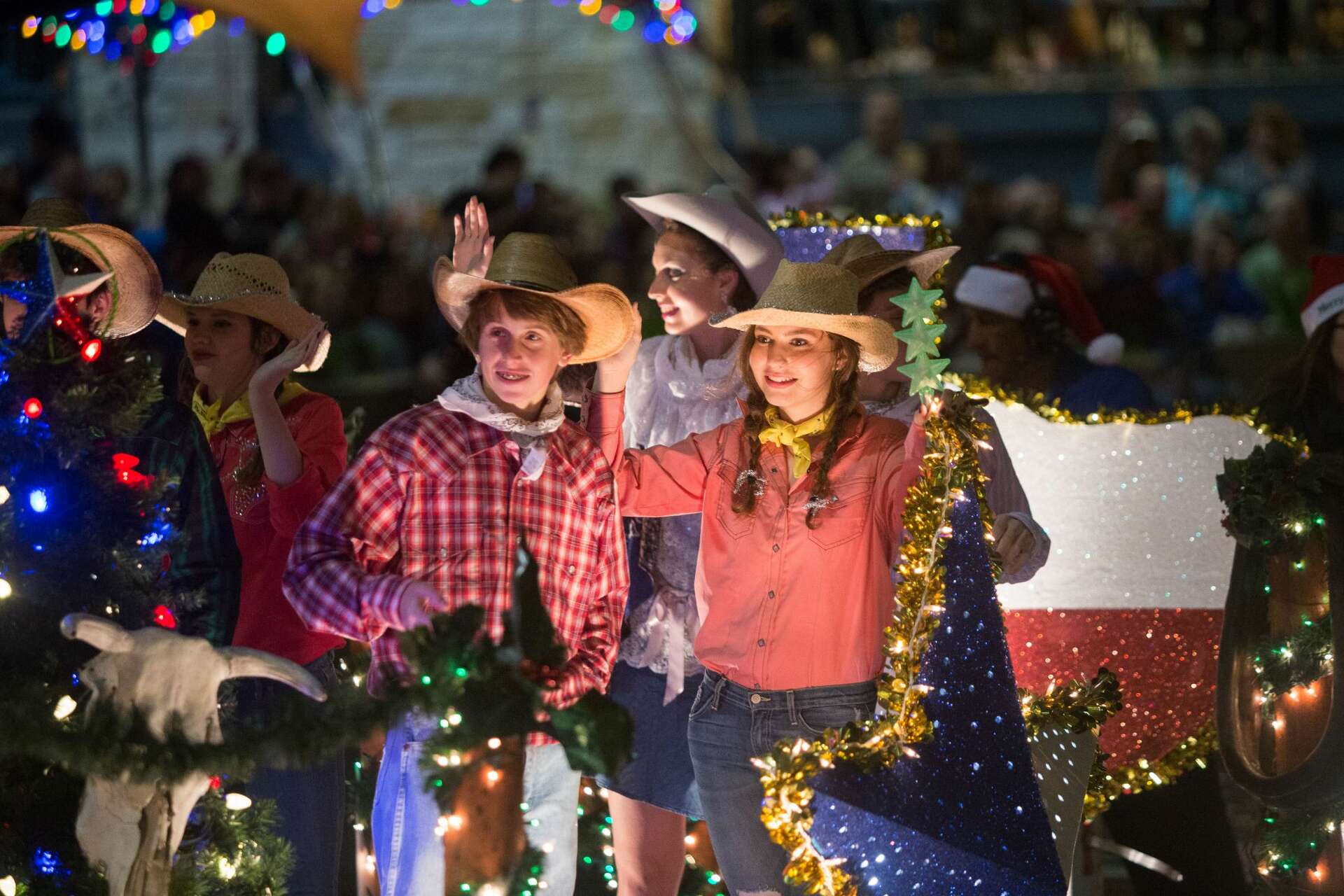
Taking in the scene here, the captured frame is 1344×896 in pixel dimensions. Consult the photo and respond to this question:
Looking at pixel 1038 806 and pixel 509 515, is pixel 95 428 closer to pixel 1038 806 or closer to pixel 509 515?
pixel 509 515

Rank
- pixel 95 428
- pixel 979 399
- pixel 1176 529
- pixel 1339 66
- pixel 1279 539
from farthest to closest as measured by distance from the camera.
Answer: pixel 1339 66, pixel 1176 529, pixel 1279 539, pixel 979 399, pixel 95 428

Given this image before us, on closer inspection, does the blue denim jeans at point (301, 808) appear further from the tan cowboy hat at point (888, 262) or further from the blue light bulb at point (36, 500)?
the tan cowboy hat at point (888, 262)

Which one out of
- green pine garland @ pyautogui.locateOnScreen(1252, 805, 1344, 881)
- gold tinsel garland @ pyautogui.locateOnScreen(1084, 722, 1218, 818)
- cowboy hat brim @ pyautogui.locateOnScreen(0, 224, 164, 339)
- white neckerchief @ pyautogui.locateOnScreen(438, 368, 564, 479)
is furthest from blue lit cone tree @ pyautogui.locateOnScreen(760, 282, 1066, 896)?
cowboy hat brim @ pyautogui.locateOnScreen(0, 224, 164, 339)

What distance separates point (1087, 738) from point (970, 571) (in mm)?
679

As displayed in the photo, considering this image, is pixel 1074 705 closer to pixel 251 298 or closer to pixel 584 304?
pixel 584 304

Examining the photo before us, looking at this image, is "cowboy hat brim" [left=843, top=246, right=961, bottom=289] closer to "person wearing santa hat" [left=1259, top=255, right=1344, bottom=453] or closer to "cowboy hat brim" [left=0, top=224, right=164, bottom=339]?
"person wearing santa hat" [left=1259, top=255, right=1344, bottom=453]

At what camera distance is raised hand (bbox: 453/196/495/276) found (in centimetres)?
418

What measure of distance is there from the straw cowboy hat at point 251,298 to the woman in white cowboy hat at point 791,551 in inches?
37.6

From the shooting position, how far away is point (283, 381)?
4.51 m

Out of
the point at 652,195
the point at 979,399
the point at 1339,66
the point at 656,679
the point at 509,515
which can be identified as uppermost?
the point at 1339,66

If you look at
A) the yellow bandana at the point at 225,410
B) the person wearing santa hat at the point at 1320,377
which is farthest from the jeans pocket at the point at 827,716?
the person wearing santa hat at the point at 1320,377

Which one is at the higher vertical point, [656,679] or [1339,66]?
[1339,66]

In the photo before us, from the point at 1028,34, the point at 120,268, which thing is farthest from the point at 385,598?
the point at 1028,34

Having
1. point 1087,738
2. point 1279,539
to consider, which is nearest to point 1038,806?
point 1087,738
